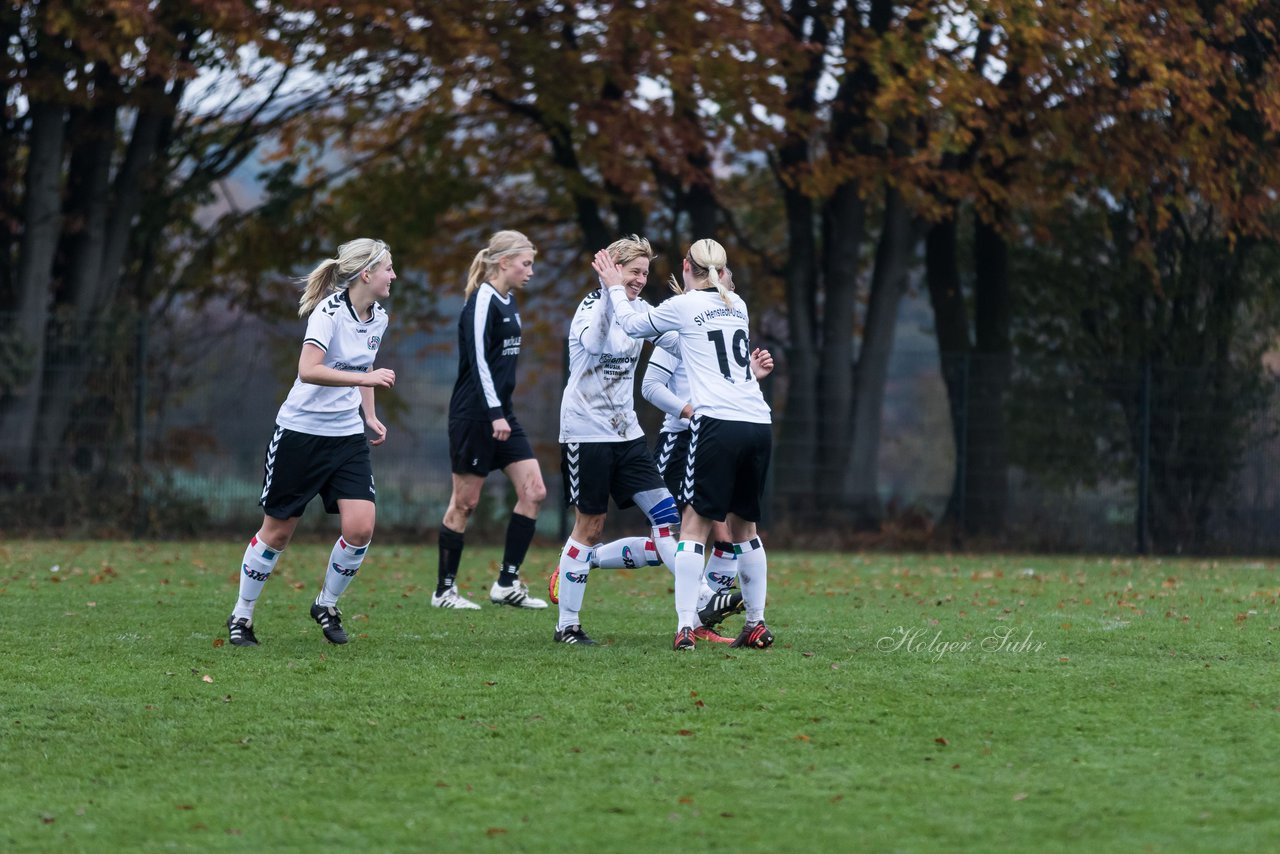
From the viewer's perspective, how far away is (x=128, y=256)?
19.4m

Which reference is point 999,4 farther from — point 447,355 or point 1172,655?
point 1172,655

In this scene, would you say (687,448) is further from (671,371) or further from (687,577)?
(687,577)

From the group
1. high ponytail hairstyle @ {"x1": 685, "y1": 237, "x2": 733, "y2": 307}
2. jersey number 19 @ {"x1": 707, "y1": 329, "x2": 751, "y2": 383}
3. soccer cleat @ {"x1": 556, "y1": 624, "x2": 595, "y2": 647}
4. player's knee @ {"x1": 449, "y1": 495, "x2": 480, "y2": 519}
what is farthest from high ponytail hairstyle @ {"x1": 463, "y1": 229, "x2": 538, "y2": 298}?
soccer cleat @ {"x1": 556, "y1": 624, "x2": 595, "y2": 647}

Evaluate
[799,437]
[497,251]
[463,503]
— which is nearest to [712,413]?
[497,251]

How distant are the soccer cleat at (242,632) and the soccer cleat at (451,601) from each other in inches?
81.2

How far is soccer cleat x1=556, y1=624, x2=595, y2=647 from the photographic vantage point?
8023 mm

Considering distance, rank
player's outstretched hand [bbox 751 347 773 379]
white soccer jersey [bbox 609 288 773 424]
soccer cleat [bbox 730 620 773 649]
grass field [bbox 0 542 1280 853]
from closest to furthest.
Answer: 1. grass field [bbox 0 542 1280 853]
2. white soccer jersey [bbox 609 288 773 424]
3. soccer cleat [bbox 730 620 773 649]
4. player's outstretched hand [bbox 751 347 773 379]

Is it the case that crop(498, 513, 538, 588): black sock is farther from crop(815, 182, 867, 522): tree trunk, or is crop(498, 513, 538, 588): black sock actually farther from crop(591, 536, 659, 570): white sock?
crop(815, 182, 867, 522): tree trunk

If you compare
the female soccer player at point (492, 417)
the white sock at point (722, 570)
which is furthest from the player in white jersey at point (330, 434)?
the white sock at point (722, 570)

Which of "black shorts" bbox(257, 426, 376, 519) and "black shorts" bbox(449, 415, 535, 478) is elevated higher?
"black shorts" bbox(449, 415, 535, 478)

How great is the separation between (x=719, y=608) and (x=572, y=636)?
0.84 meters

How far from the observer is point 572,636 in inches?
317

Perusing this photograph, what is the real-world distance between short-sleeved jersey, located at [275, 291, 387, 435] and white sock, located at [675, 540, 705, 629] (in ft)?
5.58

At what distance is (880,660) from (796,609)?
272cm
